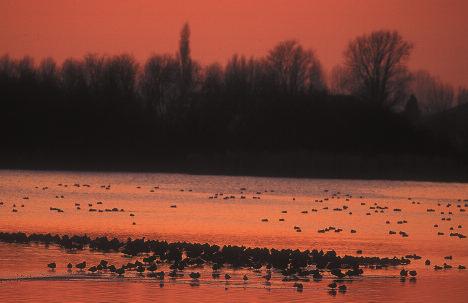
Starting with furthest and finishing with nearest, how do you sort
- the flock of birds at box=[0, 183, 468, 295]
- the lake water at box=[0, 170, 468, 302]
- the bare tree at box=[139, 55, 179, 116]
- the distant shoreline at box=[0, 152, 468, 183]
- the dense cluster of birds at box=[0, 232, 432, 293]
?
the bare tree at box=[139, 55, 179, 116] < the distant shoreline at box=[0, 152, 468, 183] < the dense cluster of birds at box=[0, 232, 432, 293] < the flock of birds at box=[0, 183, 468, 295] < the lake water at box=[0, 170, 468, 302]

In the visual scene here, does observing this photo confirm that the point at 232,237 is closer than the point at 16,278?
No

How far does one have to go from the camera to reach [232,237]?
144 feet

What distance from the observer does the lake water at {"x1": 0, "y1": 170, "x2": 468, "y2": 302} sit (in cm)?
2981

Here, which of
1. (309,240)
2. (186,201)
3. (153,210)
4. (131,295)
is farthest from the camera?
(186,201)

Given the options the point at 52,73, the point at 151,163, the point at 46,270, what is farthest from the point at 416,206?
the point at 52,73

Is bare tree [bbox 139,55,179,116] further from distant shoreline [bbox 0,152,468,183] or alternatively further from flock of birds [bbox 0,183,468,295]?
flock of birds [bbox 0,183,468,295]

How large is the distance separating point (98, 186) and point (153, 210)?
24.5 metres

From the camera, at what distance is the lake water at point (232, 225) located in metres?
29.8

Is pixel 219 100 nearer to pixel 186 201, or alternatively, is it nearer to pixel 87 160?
pixel 87 160

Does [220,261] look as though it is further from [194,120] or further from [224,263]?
[194,120]

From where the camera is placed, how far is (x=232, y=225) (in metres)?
50.0

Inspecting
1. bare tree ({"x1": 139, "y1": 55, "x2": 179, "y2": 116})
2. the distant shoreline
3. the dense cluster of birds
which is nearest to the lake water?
the dense cluster of birds

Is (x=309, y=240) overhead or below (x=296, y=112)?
below

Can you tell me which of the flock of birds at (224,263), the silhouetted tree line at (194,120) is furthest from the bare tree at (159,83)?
the flock of birds at (224,263)
